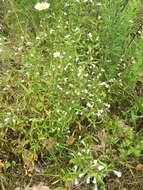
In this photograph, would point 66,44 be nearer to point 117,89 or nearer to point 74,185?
point 117,89

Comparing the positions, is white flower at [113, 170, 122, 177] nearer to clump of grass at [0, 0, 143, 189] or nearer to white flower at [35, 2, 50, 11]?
clump of grass at [0, 0, 143, 189]

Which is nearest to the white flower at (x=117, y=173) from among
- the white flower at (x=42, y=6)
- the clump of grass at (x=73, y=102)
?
the clump of grass at (x=73, y=102)

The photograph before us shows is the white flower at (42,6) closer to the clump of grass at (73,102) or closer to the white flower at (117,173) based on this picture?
the clump of grass at (73,102)

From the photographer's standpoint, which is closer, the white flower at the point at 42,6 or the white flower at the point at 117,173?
the white flower at the point at 117,173

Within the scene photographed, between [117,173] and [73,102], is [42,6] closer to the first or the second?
[73,102]

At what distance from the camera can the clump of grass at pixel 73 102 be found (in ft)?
9.56

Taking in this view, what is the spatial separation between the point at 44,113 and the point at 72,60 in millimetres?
409

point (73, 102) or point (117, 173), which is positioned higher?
point (73, 102)

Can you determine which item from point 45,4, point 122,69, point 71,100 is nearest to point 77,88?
point 71,100

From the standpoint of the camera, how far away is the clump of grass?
2914 millimetres

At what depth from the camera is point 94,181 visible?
277cm

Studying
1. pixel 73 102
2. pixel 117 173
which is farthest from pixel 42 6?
pixel 117 173

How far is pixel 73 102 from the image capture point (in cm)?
296

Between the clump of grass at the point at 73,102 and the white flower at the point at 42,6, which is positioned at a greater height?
the white flower at the point at 42,6
